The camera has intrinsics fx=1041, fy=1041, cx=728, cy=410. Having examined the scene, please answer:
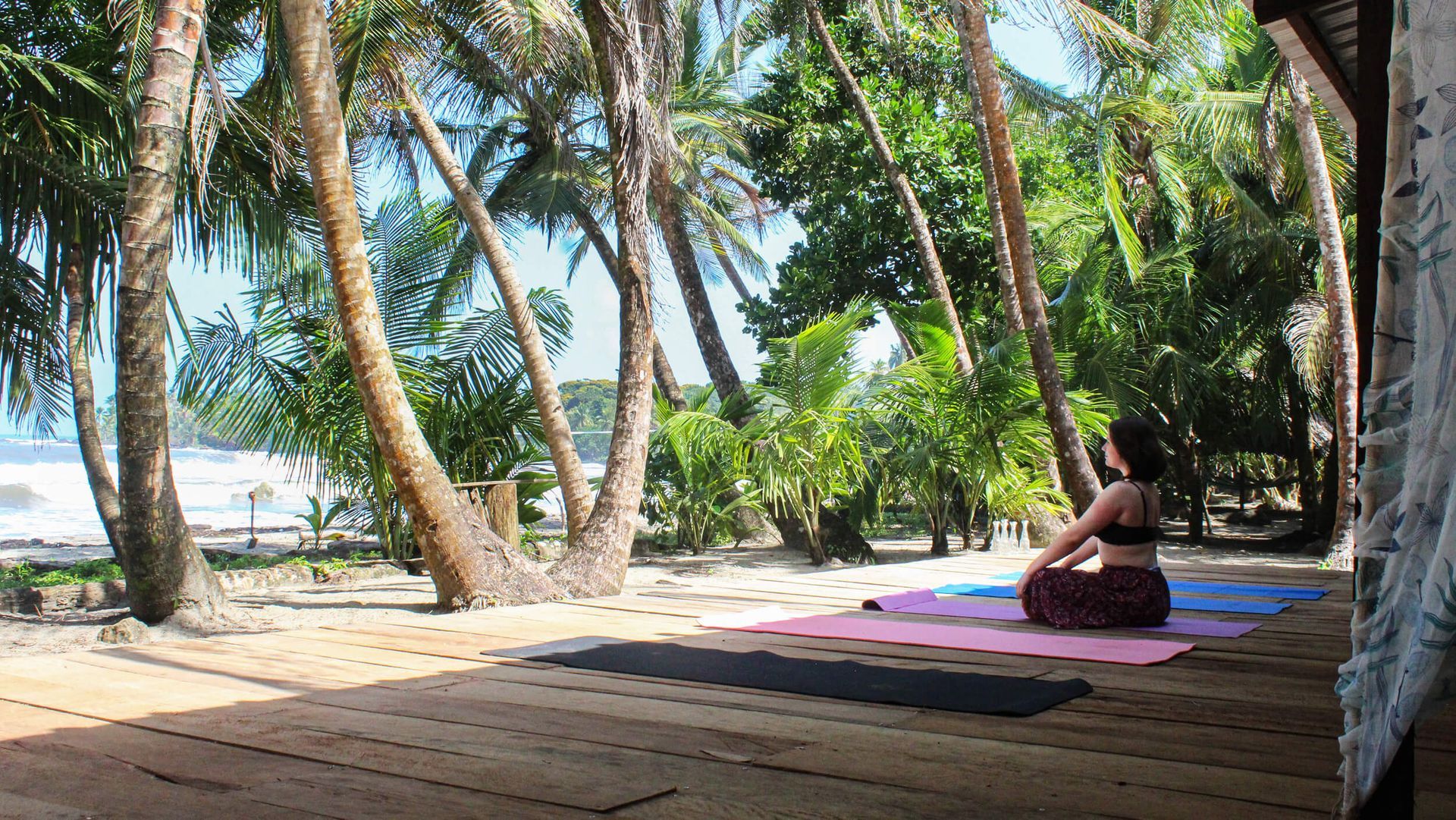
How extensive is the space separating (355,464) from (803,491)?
3.95m

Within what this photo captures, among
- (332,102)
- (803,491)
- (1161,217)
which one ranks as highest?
(1161,217)

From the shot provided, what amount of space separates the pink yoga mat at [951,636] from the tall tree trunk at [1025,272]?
4.32m

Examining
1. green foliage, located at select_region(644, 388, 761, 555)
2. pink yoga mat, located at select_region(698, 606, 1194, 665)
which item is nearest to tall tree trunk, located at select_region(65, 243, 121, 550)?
green foliage, located at select_region(644, 388, 761, 555)

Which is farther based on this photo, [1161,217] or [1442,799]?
[1161,217]

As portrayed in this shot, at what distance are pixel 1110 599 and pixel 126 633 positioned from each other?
4625 millimetres

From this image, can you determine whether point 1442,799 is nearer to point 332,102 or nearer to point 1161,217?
point 332,102

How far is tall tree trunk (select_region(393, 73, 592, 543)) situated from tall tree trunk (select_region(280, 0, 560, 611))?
2153 mm

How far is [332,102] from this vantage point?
18.4 feet

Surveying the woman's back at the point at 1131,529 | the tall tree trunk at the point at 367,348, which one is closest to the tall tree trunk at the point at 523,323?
the tall tree trunk at the point at 367,348

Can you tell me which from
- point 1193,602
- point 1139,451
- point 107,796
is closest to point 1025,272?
point 1193,602

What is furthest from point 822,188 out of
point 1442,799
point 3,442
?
point 3,442

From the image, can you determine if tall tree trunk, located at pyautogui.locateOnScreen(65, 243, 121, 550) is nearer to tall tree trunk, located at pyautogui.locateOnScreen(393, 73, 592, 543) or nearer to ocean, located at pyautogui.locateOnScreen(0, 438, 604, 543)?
ocean, located at pyautogui.locateOnScreen(0, 438, 604, 543)

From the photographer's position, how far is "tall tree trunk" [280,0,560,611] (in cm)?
553

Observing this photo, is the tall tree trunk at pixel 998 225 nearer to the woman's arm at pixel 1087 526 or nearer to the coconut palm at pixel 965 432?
the coconut palm at pixel 965 432
